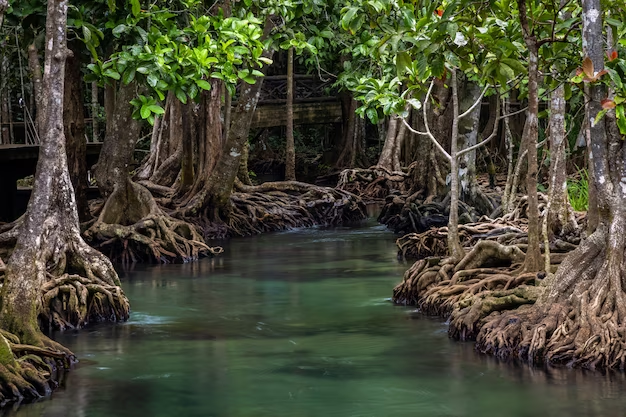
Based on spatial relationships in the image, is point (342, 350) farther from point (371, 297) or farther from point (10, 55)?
point (10, 55)

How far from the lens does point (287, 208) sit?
2320 cm

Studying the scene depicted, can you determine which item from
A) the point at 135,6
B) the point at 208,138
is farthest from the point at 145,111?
the point at 208,138

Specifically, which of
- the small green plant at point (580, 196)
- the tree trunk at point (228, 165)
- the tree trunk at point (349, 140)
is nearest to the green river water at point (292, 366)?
the small green plant at point (580, 196)

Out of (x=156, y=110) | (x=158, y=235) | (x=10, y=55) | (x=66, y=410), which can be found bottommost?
(x=66, y=410)

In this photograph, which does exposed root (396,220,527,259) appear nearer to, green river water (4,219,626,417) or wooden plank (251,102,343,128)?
green river water (4,219,626,417)

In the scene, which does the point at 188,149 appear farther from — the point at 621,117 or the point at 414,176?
the point at 621,117

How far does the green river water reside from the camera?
849 centimetres

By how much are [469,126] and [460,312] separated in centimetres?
908

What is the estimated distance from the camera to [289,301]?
13.6 metres

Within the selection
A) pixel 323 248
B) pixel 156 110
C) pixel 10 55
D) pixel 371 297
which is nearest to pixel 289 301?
pixel 371 297

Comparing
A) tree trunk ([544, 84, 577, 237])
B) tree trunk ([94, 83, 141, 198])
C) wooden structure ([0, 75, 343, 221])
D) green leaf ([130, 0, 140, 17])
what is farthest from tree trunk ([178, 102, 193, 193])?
green leaf ([130, 0, 140, 17])

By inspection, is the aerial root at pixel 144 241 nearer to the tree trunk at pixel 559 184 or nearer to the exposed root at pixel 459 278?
the exposed root at pixel 459 278

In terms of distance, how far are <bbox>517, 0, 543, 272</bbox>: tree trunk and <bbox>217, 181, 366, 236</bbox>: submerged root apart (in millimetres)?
10250

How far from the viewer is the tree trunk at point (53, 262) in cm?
928
